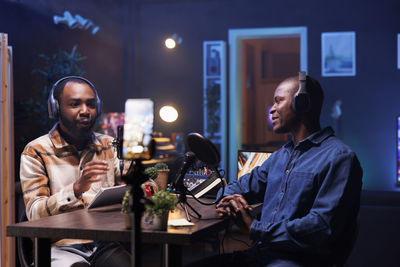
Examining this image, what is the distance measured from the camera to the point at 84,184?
224 centimetres

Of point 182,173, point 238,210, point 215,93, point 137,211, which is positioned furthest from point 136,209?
point 215,93

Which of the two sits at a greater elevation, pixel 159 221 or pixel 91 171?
pixel 91 171

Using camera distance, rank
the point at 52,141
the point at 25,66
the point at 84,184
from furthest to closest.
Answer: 1. the point at 25,66
2. the point at 52,141
3. the point at 84,184

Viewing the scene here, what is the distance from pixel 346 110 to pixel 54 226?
6294 mm

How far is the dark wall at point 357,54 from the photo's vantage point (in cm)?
736

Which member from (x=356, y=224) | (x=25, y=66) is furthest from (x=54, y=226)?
(x=25, y=66)

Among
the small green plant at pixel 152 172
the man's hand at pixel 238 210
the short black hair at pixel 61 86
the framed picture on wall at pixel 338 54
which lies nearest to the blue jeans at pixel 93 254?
the small green plant at pixel 152 172

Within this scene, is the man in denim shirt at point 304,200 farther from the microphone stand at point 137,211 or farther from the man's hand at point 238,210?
the microphone stand at point 137,211

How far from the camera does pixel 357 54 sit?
7.44 meters

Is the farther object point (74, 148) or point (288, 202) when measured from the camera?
point (74, 148)

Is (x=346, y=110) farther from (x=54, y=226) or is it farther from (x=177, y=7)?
(x=54, y=226)

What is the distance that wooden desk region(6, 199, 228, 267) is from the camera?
1.74 m

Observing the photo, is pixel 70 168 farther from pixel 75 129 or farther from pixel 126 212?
pixel 126 212

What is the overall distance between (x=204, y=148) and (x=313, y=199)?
0.48 m
